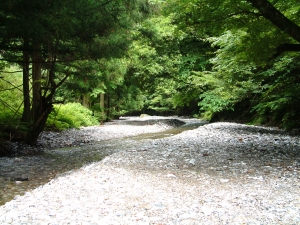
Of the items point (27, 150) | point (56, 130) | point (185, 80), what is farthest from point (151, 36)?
point (27, 150)

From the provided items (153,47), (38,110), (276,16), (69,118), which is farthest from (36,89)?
(153,47)

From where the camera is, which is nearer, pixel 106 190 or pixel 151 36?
pixel 106 190

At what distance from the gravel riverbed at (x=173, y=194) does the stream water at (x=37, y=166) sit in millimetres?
662

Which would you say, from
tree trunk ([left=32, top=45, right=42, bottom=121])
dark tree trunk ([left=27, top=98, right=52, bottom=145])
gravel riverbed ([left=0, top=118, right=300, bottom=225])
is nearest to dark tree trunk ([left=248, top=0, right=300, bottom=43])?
gravel riverbed ([left=0, top=118, right=300, bottom=225])

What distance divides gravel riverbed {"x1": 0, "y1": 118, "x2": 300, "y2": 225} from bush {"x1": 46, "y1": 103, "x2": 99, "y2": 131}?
8030 mm

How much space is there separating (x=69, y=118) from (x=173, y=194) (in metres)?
12.7

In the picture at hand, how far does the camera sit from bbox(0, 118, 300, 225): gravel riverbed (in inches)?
127

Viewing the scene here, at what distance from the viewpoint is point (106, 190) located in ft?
13.9

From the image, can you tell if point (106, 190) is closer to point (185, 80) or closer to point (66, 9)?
point (66, 9)

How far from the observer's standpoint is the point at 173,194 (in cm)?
404

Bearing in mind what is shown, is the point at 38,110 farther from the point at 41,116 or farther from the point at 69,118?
the point at 69,118

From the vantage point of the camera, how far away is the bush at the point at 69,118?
14.0 metres

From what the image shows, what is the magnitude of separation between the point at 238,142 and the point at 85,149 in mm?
5206

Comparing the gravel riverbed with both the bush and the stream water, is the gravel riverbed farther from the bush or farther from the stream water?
the bush
